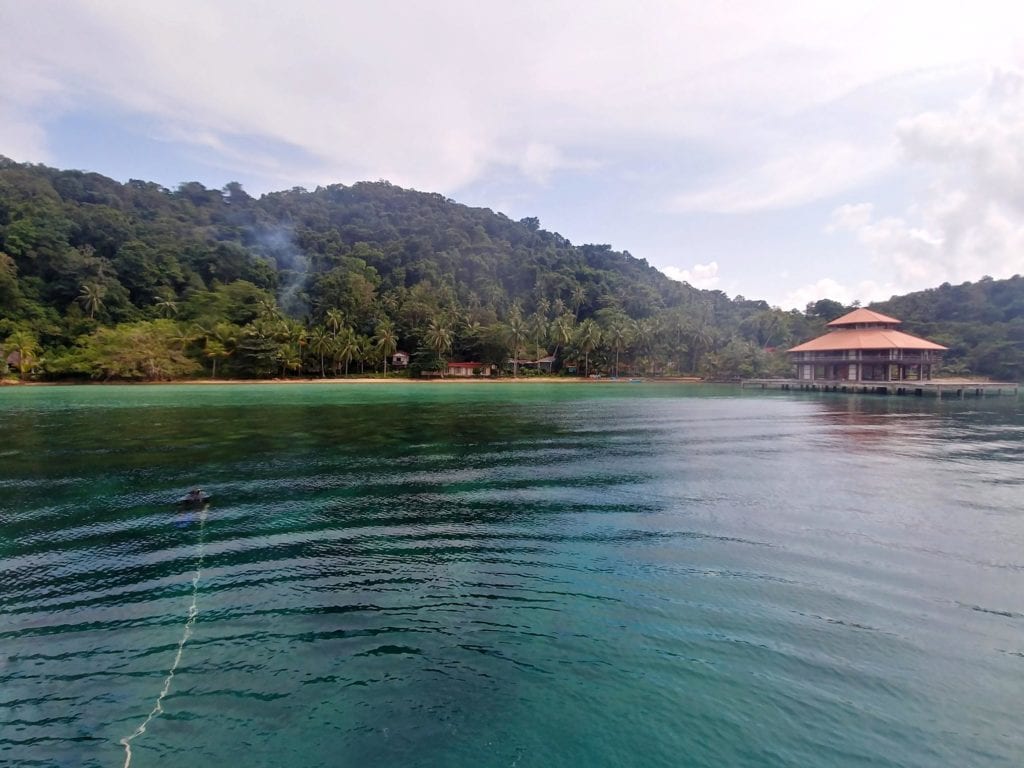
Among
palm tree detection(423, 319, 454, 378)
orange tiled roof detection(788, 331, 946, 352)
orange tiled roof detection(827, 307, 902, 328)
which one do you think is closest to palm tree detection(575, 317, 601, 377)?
palm tree detection(423, 319, 454, 378)

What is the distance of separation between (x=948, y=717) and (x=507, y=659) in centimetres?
486

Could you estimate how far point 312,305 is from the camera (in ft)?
278

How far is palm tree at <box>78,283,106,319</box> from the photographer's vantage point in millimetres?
65375

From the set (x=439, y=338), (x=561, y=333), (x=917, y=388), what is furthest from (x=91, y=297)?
(x=917, y=388)

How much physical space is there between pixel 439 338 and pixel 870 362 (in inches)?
2005

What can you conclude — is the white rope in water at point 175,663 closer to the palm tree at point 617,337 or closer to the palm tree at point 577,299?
the palm tree at point 617,337

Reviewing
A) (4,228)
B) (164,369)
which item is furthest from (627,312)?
(4,228)

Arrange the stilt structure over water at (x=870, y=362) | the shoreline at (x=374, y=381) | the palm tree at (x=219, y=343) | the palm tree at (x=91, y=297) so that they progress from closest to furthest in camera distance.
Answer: the stilt structure over water at (x=870, y=362), the shoreline at (x=374, y=381), the palm tree at (x=219, y=343), the palm tree at (x=91, y=297)

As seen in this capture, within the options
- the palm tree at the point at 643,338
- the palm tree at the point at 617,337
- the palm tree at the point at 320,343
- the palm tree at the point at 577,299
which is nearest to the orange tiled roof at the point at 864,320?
the palm tree at the point at 643,338

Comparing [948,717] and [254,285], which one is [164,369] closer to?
[254,285]

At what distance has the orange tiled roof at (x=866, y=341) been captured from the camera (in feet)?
Answer: 182

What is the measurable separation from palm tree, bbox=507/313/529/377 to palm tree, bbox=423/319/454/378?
8799mm

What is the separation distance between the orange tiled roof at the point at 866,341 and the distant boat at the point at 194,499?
6116 cm

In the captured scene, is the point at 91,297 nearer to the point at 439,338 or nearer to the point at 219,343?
the point at 219,343
